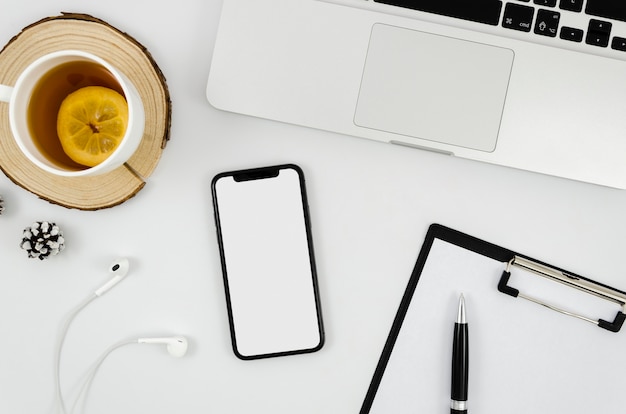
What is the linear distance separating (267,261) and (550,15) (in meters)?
0.41

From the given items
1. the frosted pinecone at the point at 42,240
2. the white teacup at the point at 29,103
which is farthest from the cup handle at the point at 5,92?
the frosted pinecone at the point at 42,240

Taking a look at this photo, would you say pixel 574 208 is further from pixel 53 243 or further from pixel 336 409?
pixel 53 243

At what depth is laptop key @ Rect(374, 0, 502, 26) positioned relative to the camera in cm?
62

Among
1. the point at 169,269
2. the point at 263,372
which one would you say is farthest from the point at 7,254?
the point at 263,372

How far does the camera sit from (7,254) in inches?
26.7

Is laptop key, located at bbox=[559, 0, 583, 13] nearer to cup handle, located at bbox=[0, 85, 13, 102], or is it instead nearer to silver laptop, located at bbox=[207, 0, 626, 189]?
silver laptop, located at bbox=[207, 0, 626, 189]

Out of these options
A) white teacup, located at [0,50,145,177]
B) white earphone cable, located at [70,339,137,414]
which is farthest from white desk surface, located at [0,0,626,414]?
white teacup, located at [0,50,145,177]

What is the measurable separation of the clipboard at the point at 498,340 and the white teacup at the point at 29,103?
34 cm

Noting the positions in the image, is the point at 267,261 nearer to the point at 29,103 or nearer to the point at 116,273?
the point at 116,273

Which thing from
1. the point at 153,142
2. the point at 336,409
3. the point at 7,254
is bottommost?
the point at 336,409

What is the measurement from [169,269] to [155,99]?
0.20 metres

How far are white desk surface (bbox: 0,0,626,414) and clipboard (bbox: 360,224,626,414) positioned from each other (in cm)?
2

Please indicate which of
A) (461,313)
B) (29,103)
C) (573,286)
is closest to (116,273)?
(29,103)

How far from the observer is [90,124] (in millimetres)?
577
